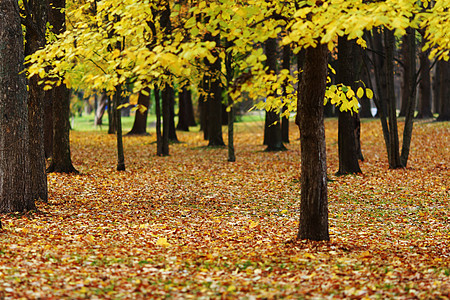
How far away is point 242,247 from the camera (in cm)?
716

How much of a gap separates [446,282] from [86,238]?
200 inches

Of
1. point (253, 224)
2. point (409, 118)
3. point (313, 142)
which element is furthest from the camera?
point (409, 118)

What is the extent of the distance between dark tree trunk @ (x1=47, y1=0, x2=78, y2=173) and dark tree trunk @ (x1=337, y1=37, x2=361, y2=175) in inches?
312

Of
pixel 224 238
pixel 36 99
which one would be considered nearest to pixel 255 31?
pixel 224 238

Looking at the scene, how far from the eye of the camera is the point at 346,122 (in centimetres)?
1414

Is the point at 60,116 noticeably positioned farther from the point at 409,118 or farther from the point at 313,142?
the point at 409,118

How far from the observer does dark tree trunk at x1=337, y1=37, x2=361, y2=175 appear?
13.8 metres

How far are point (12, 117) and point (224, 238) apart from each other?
4.17 metres

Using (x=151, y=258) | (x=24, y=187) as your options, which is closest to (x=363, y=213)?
(x=151, y=258)

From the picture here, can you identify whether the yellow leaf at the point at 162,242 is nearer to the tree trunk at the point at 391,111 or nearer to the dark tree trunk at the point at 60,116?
the dark tree trunk at the point at 60,116

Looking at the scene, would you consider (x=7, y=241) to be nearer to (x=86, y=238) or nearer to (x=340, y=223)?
(x=86, y=238)

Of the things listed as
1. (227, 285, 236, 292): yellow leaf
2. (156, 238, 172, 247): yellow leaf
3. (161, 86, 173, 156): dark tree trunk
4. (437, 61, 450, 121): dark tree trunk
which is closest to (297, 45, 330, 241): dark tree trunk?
(156, 238, 172, 247): yellow leaf

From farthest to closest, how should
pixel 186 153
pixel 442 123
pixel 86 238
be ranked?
pixel 442 123, pixel 186 153, pixel 86 238

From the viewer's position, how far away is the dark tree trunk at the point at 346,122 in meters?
13.8
